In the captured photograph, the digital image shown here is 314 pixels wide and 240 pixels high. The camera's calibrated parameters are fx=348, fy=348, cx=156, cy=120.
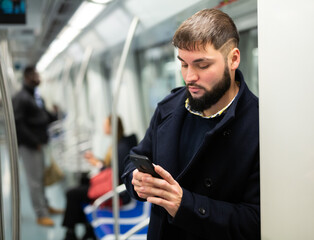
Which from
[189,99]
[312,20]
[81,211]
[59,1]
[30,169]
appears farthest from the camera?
[30,169]

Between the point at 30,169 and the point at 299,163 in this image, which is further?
the point at 30,169

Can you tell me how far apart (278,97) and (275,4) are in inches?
12.1

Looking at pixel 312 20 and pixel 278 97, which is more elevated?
pixel 312 20

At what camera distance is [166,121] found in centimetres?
140

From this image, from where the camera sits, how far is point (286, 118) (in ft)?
3.84

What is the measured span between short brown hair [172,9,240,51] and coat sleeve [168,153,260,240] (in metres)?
0.51

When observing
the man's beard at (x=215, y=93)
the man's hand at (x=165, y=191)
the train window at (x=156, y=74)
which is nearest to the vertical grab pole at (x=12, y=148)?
the train window at (x=156, y=74)

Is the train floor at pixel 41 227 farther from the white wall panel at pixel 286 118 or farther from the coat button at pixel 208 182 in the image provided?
the white wall panel at pixel 286 118

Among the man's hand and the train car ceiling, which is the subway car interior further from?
the man's hand

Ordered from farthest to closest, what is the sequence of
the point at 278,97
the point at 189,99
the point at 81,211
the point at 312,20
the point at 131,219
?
1. the point at 81,211
2. the point at 131,219
3. the point at 189,99
4. the point at 278,97
5. the point at 312,20

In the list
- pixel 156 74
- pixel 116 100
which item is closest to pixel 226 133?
pixel 116 100

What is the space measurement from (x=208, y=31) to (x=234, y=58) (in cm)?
14

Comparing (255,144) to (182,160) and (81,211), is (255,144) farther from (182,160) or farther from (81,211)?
(81,211)

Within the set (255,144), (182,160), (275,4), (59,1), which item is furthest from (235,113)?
(59,1)
